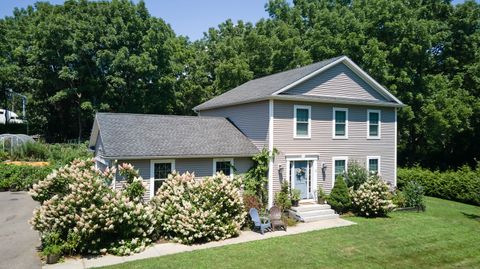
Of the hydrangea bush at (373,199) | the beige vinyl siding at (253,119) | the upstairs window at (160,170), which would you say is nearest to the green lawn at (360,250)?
the hydrangea bush at (373,199)

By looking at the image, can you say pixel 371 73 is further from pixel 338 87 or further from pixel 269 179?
pixel 269 179

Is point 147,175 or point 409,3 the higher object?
point 409,3

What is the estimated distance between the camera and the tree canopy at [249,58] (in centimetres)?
2859

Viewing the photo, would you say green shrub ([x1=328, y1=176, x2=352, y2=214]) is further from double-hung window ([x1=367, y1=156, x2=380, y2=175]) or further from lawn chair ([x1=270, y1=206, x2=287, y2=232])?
lawn chair ([x1=270, y1=206, x2=287, y2=232])

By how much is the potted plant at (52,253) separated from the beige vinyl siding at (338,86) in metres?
12.0

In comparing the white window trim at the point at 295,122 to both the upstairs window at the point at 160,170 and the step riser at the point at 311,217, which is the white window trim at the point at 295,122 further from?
the upstairs window at the point at 160,170

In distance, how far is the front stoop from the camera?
15.6 m

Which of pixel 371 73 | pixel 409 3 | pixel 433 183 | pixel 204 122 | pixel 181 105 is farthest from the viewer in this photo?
pixel 181 105

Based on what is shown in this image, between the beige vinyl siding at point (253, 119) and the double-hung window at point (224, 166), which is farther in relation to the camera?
the beige vinyl siding at point (253, 119)

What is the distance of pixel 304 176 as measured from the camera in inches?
686

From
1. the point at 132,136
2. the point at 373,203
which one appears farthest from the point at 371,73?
the point at 132,136

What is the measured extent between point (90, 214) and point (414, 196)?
654 inches

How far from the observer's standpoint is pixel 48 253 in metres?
9.90

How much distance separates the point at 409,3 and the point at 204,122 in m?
25.5
